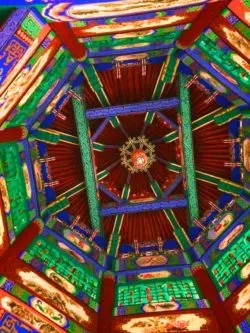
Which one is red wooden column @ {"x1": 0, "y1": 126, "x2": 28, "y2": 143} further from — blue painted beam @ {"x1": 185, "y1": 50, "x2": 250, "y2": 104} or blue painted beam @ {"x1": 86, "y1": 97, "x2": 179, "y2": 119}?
blue painted beam @ {"x1": 185, "y1": 50, "x2": 250, "y2": 104}

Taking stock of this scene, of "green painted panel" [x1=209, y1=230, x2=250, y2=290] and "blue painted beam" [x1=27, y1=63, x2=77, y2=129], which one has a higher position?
"blue painted beam" [x1=27, y1=63, x2=77, y2=129]

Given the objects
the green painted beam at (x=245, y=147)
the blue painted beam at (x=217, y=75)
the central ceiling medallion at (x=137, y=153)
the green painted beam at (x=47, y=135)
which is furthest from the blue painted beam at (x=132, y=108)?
the green painted beam at (x=245, y=147)

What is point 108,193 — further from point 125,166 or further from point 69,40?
point 69,40

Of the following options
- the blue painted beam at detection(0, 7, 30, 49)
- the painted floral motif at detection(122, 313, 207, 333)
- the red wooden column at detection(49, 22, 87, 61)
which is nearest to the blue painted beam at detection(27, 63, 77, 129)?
the red wooden column at detection(49, 22, 87, 61)

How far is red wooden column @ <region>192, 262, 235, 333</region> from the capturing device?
5.70 m

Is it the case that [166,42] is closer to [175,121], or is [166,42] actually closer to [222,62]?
[222,62]

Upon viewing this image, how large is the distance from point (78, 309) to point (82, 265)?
1270 millimetres

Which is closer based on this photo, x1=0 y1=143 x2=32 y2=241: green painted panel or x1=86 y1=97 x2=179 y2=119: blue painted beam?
x1=0 y1=143 x2=32 y2=241: green painted panel

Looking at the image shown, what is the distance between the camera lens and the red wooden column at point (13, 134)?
6.14 metres

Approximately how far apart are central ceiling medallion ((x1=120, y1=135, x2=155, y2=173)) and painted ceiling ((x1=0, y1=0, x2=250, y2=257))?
0.03m

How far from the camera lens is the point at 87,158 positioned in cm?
832

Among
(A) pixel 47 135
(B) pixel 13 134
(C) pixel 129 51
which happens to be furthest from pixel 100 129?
(B) pixel 13 134

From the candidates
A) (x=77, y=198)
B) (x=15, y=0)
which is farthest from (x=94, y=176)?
(x=15, y=0)

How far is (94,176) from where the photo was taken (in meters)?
8.49
